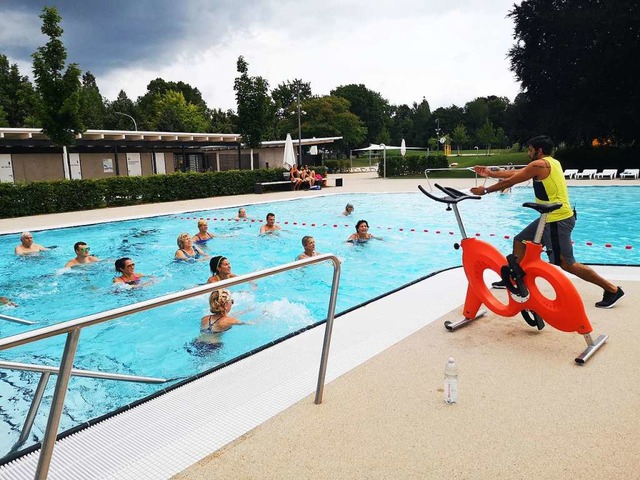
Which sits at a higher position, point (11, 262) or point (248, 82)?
point (248, 82)

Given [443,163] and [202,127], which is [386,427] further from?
[202,127]

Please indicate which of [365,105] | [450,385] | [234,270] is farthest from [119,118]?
[450,385]

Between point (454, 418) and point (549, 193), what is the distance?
9.06 ft

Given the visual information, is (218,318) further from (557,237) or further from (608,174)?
(608,174)

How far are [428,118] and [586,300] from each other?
114876mm

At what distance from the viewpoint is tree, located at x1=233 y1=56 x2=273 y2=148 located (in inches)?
1105

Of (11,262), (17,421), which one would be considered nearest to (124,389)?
(17,421)

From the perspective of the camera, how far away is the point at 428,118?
113938 mm

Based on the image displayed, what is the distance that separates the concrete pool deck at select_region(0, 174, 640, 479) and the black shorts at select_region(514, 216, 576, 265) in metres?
0.78

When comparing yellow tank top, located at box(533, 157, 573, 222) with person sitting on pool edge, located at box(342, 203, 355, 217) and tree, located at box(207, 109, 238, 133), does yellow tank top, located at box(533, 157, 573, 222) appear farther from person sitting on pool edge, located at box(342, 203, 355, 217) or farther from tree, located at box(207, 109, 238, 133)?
tree, located at box(207, 109, 238, 133)

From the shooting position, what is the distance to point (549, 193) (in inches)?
188

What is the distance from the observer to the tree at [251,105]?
92.1 feet

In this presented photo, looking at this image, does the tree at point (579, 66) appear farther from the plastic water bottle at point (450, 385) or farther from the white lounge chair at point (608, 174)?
the plastic water bottle at point (450, 385)

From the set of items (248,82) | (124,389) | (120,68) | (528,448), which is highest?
(120,68)
